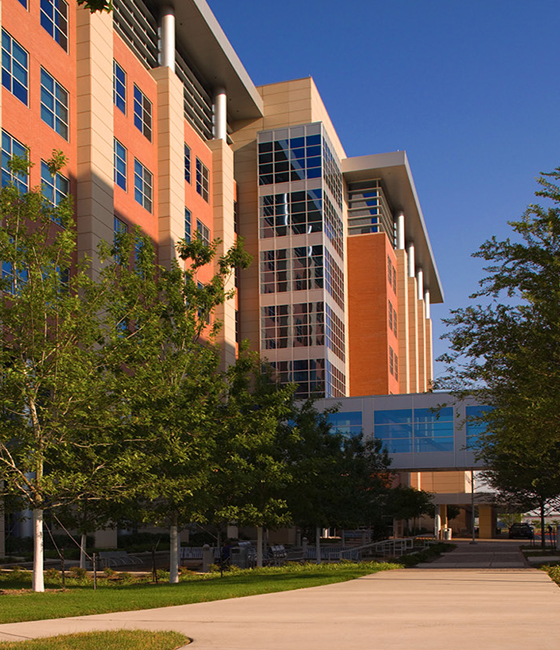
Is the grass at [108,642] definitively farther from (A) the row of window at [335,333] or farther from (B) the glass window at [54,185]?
(A) the row of window at [335,333]

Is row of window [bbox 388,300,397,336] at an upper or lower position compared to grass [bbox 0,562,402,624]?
upper

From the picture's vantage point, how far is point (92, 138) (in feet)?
127

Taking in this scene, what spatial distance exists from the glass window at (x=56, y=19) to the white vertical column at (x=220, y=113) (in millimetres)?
20959

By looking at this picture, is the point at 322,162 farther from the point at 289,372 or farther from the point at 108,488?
the point at 108,488

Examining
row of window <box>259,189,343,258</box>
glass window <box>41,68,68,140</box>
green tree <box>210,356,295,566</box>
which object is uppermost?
row of window <box>259,189,343,258</box>

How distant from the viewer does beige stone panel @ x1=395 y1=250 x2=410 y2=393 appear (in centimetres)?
8608

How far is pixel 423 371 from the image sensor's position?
101m

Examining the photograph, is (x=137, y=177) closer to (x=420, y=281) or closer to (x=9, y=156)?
(x=9, y=156)

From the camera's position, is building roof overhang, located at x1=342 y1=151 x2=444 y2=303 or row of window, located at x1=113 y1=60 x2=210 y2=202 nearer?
row of window, located at x1=113 y1=60 x2=210 y2=202

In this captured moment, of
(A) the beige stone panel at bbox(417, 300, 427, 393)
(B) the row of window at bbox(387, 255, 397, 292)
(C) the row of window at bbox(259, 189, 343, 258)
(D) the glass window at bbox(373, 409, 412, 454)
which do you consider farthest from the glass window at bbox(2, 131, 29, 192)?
(A) the beige stone panel at bbox(417, 300, 427, 393)

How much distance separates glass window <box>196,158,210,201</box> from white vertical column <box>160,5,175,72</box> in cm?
723

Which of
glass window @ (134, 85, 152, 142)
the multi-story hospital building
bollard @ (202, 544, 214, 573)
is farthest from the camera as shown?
glass window @ (134, 85, 152, 142)

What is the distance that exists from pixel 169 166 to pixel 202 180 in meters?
8.29

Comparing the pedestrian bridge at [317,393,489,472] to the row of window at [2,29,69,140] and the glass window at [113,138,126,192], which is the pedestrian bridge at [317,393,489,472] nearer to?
the glass window at [113,138,126,192]
